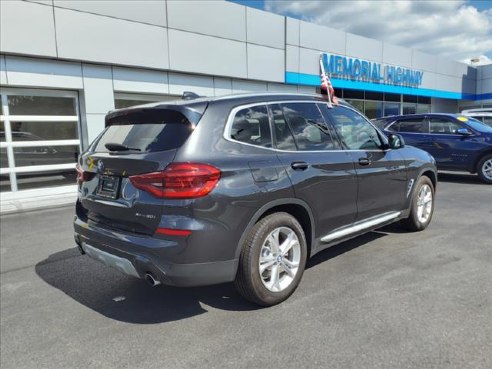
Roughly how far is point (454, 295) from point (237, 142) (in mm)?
2330

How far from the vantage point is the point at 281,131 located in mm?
3668

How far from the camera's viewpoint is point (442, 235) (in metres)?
5.49

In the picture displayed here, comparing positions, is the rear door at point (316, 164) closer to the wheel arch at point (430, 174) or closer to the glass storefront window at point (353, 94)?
the wheel arch at point (430, 174)

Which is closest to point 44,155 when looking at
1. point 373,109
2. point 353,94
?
point 353,94

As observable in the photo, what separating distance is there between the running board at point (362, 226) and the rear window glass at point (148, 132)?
1.75m

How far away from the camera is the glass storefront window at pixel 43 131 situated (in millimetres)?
9766

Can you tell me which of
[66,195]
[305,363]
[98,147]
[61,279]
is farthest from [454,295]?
[66,195]

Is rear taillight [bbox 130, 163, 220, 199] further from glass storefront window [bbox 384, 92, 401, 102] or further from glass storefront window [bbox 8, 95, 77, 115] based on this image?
glass storefront window [bbox 384, 92, 401, 102]

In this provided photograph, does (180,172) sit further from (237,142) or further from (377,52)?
(377,52)

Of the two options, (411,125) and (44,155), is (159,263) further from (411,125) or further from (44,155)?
(411,125)

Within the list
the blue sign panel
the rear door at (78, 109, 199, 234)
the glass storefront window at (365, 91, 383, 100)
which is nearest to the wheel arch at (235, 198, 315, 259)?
the rear door at (78, 109, 199, 234)

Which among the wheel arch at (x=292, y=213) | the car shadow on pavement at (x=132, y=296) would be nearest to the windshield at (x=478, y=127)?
the wheel arch at (x=292, y=213)

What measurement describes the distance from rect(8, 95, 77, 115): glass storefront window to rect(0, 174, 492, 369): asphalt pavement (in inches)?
234

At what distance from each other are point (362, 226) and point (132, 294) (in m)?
2.47
